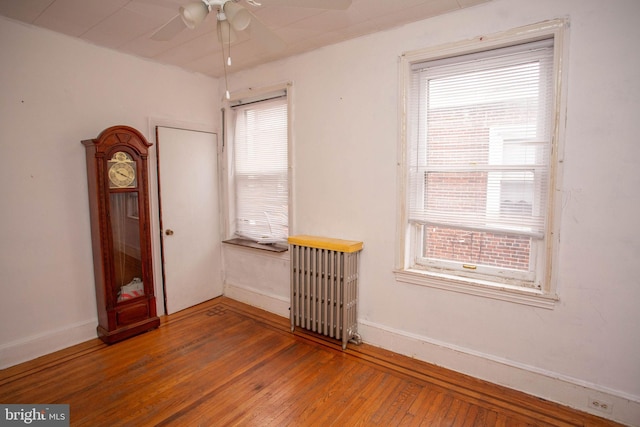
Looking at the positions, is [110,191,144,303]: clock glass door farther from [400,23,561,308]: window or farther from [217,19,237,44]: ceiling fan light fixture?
[400,23,561,308]: window

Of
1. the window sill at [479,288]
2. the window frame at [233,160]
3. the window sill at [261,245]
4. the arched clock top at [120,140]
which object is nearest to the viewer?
the window sill at [479,288]

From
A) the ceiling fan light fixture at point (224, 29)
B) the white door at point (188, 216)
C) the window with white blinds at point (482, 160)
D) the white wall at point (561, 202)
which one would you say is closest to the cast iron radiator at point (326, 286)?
the white wall at point (561, 202)

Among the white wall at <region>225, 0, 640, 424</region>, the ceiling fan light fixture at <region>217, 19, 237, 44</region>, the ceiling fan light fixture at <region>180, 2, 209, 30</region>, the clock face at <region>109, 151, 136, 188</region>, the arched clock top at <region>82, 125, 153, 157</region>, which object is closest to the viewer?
the ceiling fan light fixture at <region>180, 2, 209, 30</region>

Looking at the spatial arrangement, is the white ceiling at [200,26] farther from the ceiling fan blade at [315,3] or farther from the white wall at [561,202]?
the ceiling fan blade at [315,3]

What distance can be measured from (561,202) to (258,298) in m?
3.07

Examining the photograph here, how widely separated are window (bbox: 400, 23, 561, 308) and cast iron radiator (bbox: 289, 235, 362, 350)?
0.49 m

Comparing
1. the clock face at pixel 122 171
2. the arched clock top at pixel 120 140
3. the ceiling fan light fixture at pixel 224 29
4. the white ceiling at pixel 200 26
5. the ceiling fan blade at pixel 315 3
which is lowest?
the clock face at pixel 122 171

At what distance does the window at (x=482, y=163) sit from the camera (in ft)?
7.41

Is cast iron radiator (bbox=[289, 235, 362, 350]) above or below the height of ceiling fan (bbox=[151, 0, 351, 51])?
below

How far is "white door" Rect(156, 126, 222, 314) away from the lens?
11.9 ft

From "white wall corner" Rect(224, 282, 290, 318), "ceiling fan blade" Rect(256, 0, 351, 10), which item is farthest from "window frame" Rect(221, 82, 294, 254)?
"ceiling fan blade" Rect(256, 0, 351, 10)

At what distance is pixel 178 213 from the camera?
3.74 m

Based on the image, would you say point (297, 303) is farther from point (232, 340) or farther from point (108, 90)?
point (108, 90)

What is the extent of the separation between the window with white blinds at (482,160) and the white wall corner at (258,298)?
1629 mm
